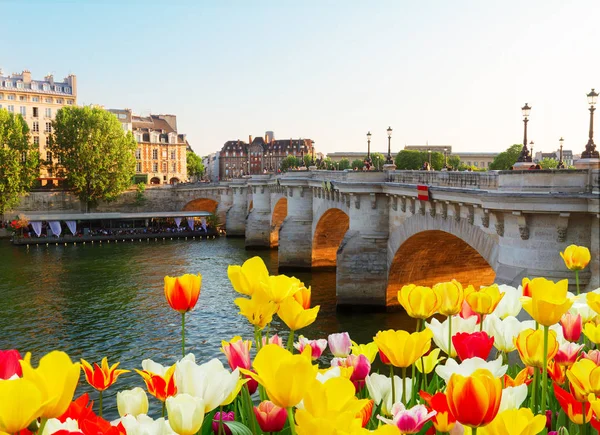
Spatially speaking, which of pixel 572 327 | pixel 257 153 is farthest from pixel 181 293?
pixel 257 153

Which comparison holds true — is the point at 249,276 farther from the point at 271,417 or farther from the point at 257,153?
the point at 257,153

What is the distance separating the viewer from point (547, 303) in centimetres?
339

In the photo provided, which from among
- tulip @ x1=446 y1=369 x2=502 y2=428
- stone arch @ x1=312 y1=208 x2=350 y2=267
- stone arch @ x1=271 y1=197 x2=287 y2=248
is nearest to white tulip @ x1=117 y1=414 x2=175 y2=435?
tulip @ x1=446 y1=369 x2=502 y2=428

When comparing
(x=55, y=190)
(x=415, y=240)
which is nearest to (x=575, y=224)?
(x=415, y=240)

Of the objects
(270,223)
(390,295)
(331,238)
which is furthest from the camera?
(270,223)

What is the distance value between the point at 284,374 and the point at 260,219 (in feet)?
182

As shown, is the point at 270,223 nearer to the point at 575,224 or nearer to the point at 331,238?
the point at 331,238

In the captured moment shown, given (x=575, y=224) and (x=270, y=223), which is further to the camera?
(x=270, y=223)

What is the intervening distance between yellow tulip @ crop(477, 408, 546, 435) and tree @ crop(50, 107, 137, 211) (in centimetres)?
7612

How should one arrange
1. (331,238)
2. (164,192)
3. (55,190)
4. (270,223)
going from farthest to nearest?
1. (164,192)
2. (55,190)
3. (270,223)
4. (331,238)

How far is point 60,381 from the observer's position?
2352 millimetres

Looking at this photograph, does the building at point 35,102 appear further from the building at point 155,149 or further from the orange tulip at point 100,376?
the orange tulip at point 100,376

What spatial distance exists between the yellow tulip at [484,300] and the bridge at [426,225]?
41.3 feet

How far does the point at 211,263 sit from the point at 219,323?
64.3 feet
